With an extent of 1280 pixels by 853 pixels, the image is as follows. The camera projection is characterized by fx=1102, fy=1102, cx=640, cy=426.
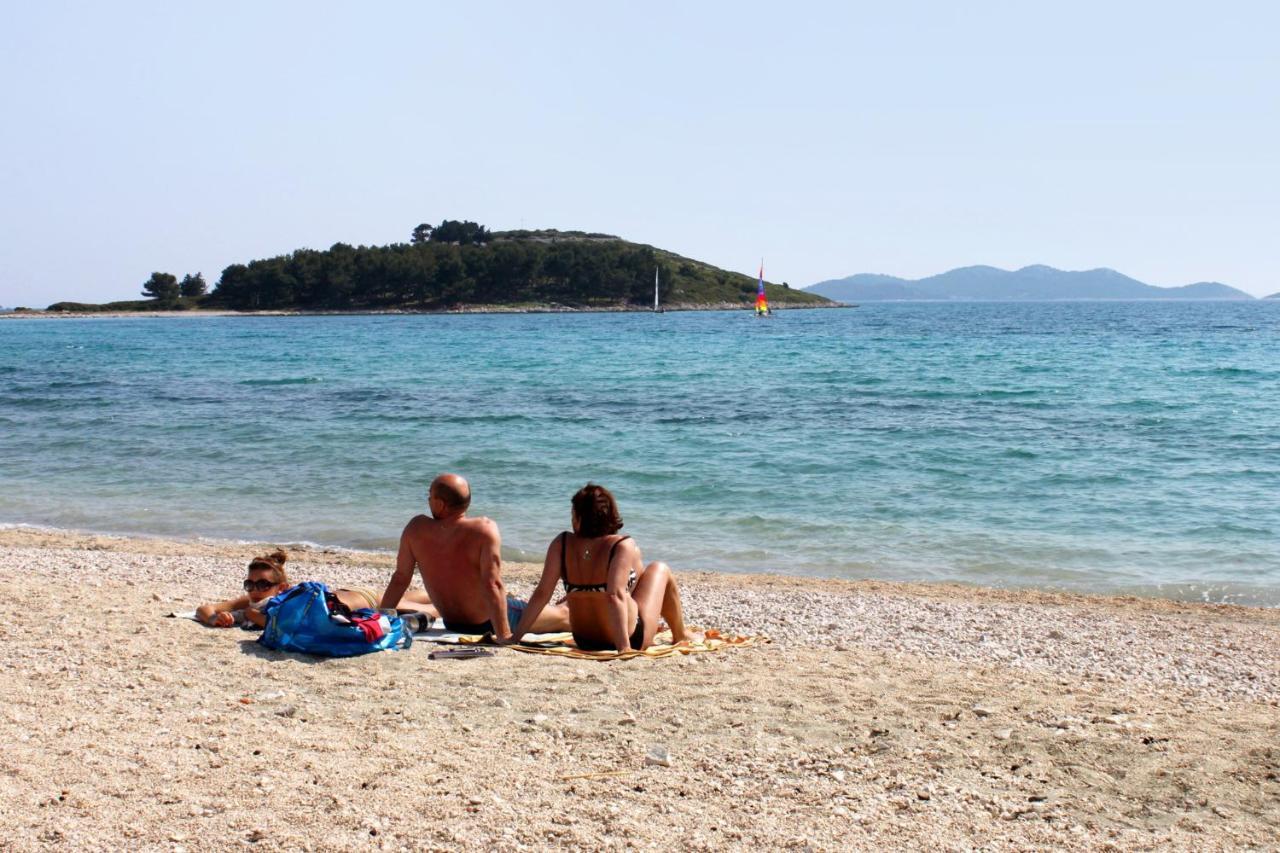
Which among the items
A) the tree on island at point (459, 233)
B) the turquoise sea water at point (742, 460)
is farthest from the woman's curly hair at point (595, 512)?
the tree on island at point (459, 233)

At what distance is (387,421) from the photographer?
77.0 ft

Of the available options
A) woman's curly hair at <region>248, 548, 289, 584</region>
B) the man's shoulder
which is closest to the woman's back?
the man's shoulder

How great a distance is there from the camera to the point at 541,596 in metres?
7.13

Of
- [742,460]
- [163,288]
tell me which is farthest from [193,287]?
[742,460]

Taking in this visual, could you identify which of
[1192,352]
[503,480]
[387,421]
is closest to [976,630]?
[503,480]

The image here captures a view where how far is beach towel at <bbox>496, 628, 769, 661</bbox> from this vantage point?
6910 millimetres

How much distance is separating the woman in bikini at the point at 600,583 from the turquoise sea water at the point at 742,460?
4.59 meters

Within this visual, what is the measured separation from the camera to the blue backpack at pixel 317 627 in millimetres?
6699

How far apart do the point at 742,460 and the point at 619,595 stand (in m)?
10.9

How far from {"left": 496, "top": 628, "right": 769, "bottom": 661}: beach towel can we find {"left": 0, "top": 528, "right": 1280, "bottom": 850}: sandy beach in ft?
0.54

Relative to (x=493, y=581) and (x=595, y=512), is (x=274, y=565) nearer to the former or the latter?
(x=493, y=581)

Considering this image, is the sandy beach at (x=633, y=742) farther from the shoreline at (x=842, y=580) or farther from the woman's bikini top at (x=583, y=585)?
the shoreline at (x=842, y=580)

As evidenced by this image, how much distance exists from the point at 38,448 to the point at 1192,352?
41536 mm

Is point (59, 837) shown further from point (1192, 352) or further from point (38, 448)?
point (1192, 352)
